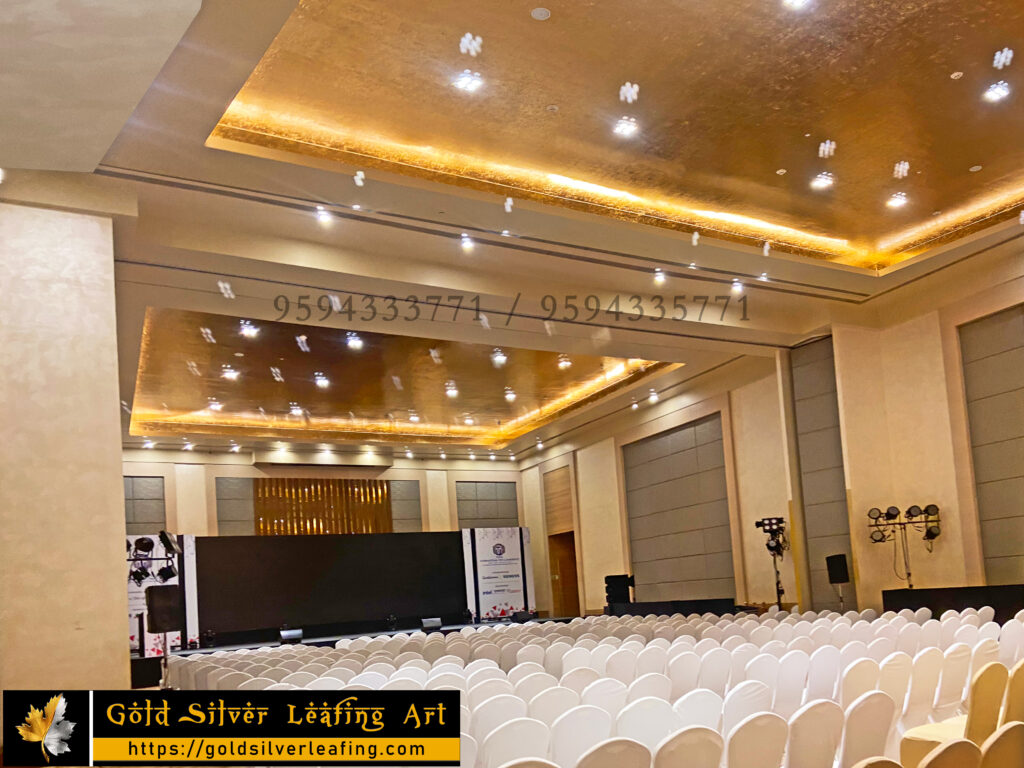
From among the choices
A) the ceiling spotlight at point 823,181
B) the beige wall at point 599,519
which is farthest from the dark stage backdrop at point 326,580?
the ceiling spotlight at point 823,181

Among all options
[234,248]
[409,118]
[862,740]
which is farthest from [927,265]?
[862,740]

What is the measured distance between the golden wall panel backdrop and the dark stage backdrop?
633 mm

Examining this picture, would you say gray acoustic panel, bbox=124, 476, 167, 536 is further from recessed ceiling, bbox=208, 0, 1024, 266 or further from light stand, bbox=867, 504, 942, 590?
light stand, bbox=867, 504, 942, 590

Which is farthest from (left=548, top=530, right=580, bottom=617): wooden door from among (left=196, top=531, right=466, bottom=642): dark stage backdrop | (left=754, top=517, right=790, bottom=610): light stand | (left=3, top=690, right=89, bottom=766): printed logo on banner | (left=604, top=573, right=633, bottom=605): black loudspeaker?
(left=3, top=690, right=89, bottom=766): printed logo on banner

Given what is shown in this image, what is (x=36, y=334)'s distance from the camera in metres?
7.70

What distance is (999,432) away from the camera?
1253 centimetres

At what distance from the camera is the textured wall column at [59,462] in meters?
7.25

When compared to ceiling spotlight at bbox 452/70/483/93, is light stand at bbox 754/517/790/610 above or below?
below

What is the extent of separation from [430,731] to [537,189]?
7.50m

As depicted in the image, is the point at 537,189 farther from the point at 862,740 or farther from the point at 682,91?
the point at 862,740

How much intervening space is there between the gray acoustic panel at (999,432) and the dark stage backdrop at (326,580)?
A: 1334cm

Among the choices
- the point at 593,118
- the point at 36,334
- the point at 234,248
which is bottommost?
the point at 36,334

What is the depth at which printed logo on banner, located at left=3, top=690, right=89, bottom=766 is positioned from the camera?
3.21 m

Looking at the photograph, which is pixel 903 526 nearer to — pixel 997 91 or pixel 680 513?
pixel 680 513
